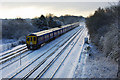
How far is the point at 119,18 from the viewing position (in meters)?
12.1

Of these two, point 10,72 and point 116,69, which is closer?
point 116,69

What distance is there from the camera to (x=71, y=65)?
13.1 metres

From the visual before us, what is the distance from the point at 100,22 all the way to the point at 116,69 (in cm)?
1486

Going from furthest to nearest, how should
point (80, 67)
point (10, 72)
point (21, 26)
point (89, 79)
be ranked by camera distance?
1. point (21, 26)
2. point (80, 67)
3. point (10, 72)
4. point (89, 79)

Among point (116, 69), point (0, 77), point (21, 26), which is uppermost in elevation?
point (21, 26)

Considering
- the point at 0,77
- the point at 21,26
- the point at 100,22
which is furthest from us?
the point at 21,26

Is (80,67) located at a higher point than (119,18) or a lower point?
lower

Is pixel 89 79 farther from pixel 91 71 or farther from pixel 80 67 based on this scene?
pixel 80 67

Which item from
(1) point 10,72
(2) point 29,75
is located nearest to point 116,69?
(2) point 29,75

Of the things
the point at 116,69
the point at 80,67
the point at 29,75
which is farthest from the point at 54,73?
the point at 116,69

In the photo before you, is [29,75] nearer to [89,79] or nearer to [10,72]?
[10,72]

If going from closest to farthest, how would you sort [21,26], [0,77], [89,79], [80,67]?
[89,79]
[0,77]
[80,67]
[21,26]

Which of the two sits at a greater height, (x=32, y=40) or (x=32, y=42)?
(x=32, y=40)

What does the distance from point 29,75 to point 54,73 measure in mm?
2260
